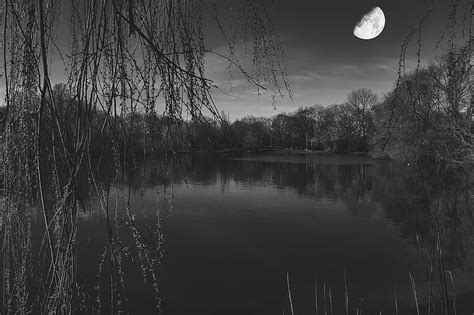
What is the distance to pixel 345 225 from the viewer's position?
39.0 ft

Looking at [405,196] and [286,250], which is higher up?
[405,196]

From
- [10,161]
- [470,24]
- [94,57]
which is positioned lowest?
[10,161]

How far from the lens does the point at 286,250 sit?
927cm

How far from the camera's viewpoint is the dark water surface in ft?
21.3

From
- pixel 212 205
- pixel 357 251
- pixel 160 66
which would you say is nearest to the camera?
pixel 160 66

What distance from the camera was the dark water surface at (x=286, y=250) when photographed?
648 centimetres

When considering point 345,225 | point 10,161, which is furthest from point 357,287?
point 10,161

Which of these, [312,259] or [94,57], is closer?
[94,57]

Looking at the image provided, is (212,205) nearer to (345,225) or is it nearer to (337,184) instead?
(345,225)

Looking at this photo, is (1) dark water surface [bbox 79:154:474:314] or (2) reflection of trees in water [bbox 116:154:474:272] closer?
(1) dark water surface [bbox 79:154:474:314]

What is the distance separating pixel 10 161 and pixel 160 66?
60 centimetres

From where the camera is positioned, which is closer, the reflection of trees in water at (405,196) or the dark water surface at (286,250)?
the dark water surface at (286,250)

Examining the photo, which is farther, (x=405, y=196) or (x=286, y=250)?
(x=405, y=196)

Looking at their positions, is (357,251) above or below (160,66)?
below
